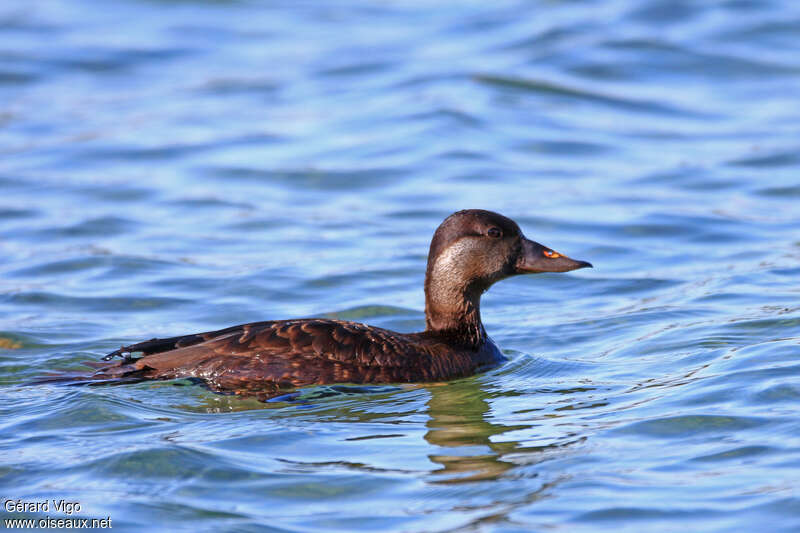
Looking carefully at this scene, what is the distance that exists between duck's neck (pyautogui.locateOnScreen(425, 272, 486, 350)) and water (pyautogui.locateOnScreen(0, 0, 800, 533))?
307 millimetres

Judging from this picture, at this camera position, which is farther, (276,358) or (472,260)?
(472,260)

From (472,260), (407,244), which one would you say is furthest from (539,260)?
(407,244)

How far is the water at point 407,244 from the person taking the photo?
6117mm

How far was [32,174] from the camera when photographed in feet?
47.5

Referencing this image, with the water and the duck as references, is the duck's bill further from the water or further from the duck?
the water

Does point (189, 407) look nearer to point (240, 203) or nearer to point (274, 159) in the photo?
point (240, 203)

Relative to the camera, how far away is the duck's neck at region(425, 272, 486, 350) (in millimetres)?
8352

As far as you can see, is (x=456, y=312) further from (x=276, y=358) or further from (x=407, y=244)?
(x=407, y=244)

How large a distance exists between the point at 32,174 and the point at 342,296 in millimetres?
5810

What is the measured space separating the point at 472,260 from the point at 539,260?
0.48m

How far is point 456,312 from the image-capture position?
838 centimetres

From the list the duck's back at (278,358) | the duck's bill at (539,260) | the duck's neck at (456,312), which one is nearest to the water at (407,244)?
the duck's back at (278,358)

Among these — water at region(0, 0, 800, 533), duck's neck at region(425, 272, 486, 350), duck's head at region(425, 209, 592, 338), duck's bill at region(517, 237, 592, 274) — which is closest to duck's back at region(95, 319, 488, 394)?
water at region(0, 0, 800, 533)

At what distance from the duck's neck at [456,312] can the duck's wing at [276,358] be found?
2.17 feet
